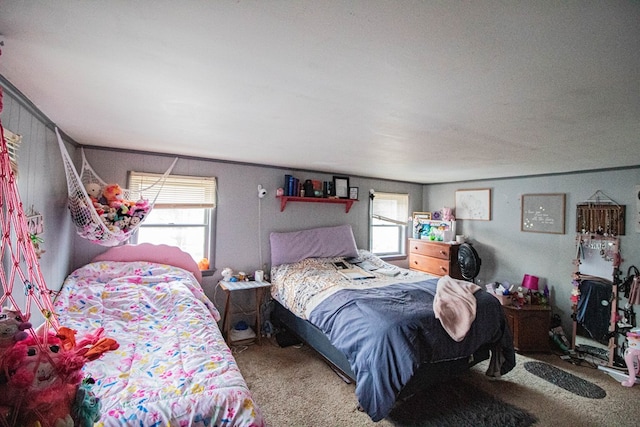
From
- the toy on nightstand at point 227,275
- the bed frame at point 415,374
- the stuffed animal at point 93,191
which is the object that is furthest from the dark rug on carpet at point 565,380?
the stuffed animal at point 93,191

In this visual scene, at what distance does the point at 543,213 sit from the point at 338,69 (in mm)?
4066

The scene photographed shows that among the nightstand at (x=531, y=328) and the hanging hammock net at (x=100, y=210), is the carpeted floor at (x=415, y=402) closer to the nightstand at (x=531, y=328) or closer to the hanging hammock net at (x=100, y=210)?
the nightstand at (x=531, y=328)

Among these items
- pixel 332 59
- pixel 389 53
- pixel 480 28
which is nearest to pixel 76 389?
pixel 332 59

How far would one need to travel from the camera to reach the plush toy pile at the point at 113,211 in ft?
7.80

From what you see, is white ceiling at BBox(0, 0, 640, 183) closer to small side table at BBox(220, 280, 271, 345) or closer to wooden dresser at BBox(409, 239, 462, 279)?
small side table at BBox(220, 280, 271, 345)

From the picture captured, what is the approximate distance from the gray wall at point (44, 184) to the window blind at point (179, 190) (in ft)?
2.18

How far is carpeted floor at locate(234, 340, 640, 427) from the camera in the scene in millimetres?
2258

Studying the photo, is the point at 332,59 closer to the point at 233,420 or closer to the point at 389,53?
the point at 389,53

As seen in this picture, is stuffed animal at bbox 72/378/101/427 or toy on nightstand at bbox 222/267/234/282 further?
toy on nightstand at bbox 222/267/234/282

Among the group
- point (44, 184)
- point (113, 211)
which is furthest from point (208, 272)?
point (44, 184)

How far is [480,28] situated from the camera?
96 centimetres

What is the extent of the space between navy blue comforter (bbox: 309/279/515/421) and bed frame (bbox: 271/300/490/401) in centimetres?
17

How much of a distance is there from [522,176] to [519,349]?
2.31 metres

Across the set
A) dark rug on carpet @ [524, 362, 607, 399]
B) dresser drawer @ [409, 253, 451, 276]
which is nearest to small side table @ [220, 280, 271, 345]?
dresser drawer @ [409, 253, 451, 276]
